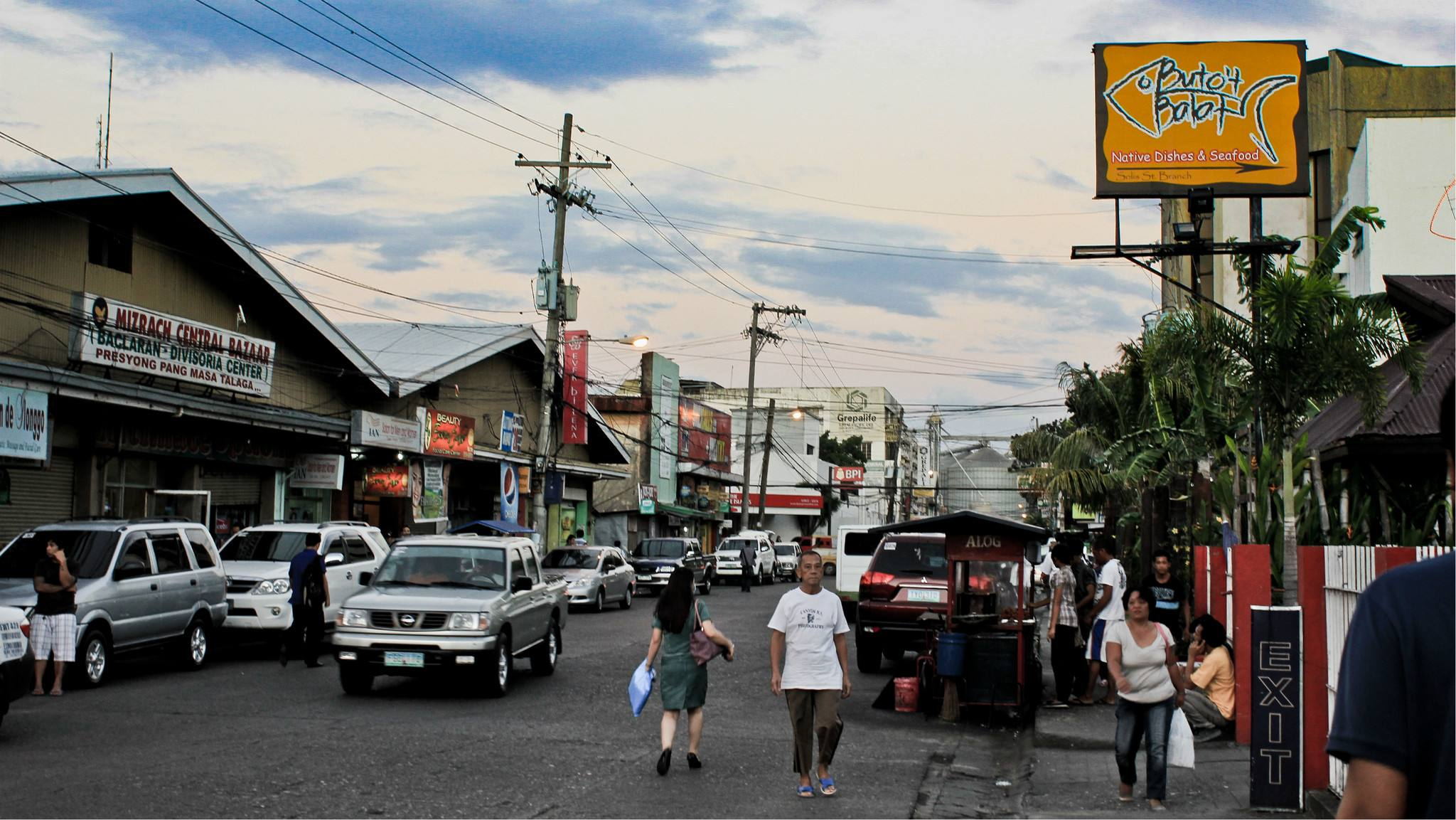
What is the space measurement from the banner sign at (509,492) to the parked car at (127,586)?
20.0 m

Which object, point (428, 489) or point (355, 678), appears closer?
point (355, 678)

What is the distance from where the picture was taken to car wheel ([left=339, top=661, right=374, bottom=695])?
15.3 m

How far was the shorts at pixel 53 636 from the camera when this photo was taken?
14.7 metres

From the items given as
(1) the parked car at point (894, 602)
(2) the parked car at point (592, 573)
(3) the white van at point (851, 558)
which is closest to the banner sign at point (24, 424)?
(1) the parked car at point (894, 602)

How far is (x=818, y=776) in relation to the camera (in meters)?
10.4

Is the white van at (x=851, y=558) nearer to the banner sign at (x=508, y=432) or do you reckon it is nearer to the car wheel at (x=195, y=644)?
the banner sign at (x=508, y=432)

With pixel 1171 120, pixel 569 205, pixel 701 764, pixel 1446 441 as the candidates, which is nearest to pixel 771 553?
pixel 569 205

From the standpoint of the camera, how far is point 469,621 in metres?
15.4

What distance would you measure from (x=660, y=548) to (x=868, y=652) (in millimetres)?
21650

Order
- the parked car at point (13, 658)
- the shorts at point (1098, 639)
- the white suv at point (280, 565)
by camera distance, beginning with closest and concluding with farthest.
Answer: the parked car at point (13, 658) < the shorts at point (1098, 639) < the white suv at point (280, 565)

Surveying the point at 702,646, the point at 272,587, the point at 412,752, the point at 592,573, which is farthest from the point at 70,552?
the point at 592,573

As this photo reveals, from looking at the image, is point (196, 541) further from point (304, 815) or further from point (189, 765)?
point (304, 815)

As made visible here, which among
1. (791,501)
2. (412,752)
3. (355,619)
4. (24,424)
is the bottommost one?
(412,752)

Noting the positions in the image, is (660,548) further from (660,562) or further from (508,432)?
(508,432)
